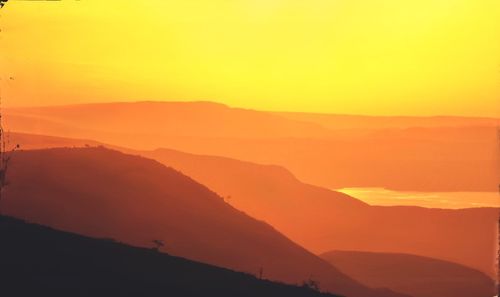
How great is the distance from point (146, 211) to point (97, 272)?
8382 cm

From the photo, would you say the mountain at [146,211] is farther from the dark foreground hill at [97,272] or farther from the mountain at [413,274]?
the dark foreground hill at [97,272]

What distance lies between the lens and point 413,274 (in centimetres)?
16425

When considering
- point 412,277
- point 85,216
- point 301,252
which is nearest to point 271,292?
point 85,216

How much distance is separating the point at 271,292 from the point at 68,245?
5405mm

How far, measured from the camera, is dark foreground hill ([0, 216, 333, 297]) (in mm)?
16344

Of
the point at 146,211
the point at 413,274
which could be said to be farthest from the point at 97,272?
the point at 413,274

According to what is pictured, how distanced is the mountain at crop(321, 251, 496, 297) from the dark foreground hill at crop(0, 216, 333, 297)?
119394 mm

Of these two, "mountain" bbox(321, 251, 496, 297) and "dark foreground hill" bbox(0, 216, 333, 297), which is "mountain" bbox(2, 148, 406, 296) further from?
"dark foreground hill" bbox(0, 216, 333, 297)

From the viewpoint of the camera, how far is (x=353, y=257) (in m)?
177

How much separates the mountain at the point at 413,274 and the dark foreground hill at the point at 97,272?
4701 inches

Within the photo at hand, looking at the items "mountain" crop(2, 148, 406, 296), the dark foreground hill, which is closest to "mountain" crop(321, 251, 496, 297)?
"mountain" crop(2, 148, 406, 296)

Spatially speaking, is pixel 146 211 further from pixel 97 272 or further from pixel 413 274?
pixel 97 272

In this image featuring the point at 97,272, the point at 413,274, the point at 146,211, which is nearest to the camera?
the point at 97,272

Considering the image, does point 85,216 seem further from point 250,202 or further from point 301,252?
point 250,202
